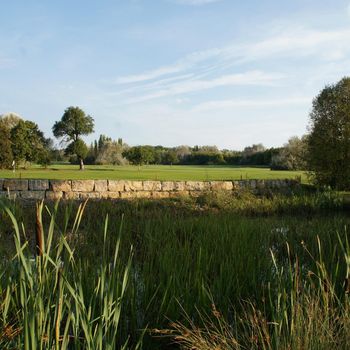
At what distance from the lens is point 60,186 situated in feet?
42.4

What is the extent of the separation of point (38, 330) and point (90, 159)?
54.6 metres

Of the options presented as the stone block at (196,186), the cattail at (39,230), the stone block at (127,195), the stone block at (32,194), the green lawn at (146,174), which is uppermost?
the cattail at (39,230)

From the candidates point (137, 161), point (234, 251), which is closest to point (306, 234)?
point (234, 251)

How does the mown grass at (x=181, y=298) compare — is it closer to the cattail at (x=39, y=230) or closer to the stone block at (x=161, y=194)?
the cattail at (x=39, y=230)

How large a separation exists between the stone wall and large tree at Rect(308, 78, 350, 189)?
2129 mm

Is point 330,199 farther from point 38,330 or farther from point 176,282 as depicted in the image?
point 38,330

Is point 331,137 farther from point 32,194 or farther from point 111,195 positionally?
point 32,194

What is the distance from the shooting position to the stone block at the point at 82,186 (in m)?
13.1

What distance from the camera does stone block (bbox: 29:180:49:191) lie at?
1265 centimetres

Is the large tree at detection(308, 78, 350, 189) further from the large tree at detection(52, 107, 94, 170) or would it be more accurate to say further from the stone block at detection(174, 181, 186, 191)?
the large tree at detection(52, 107, 94, 170)

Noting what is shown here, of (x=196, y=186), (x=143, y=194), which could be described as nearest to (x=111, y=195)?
(x=143, y=194)

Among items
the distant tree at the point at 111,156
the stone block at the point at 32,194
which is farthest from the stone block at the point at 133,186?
the distant tree at the point at 111,156

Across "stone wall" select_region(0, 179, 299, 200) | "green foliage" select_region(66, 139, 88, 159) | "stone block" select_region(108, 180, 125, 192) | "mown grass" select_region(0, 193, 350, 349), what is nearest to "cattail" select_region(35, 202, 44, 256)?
"mown grass" select_region(0, 193, 350, 349)

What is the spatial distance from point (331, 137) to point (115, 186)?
7.23 m
